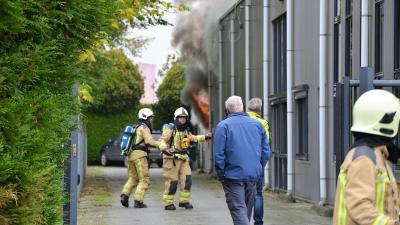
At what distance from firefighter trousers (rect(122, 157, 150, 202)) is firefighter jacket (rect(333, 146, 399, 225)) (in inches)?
440

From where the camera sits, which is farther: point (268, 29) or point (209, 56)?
point (209, 56)

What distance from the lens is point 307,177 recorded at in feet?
56.3

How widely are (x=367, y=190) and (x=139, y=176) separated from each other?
38.0ft

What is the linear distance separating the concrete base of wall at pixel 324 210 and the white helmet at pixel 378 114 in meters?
10.4

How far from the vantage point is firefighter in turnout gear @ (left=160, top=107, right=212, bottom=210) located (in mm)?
15133

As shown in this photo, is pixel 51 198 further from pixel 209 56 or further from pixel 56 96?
pixel 209 56

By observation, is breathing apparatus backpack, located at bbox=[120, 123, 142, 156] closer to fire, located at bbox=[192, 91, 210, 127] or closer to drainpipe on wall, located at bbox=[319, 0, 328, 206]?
drainpipe on wall, located at bbox=[319, 0, 328, 206]

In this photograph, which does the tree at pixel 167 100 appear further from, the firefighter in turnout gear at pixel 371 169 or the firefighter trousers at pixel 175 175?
the firefighter in turnout gear at pixel 371 169

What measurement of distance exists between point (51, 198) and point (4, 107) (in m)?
1.04

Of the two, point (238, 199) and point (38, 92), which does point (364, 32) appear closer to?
point (238, 199)

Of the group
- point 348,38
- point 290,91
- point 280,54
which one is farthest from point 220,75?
point 348,38

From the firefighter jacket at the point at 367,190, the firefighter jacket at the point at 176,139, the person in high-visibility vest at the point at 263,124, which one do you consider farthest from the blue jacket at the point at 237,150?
the firefighter jacket at the point at 176,139

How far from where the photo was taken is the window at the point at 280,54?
19531 millimetres

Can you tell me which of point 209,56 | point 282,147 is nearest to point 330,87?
point 282,147
